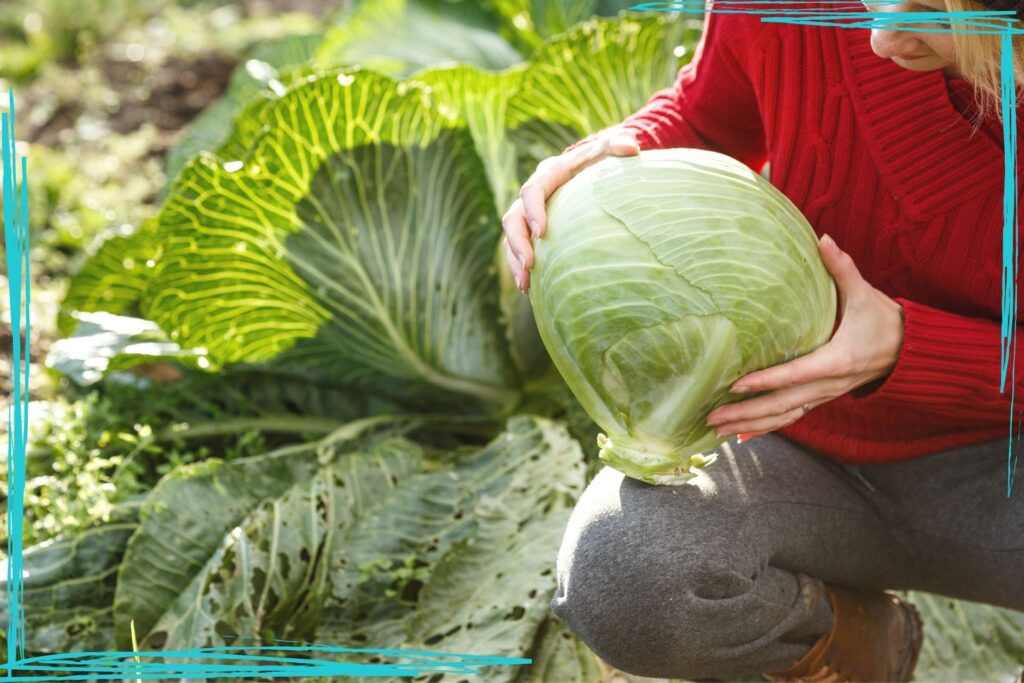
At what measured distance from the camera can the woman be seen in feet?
5.76

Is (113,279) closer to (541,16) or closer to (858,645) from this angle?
(541,16)

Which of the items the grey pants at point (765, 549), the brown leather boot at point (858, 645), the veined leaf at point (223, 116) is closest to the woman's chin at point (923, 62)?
the grey pants at point (765, 549)

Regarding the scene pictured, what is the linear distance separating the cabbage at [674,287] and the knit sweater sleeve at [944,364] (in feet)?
0.45

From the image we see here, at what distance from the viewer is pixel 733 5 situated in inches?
79.0

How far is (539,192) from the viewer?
180 centimetres

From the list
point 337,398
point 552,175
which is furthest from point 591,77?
point 552,175

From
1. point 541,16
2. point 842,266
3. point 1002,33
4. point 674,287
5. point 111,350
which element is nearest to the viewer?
point 1002,33

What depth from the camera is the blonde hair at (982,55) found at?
4.82 ft

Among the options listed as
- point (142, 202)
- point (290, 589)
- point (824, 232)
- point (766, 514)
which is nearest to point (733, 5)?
point (824, 232)

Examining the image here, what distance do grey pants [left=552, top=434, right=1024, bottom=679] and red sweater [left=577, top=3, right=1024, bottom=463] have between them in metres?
0.07

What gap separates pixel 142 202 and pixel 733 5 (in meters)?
2.94

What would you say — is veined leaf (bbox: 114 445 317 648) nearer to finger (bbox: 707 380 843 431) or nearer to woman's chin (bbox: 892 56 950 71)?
finger (bbox: 707 380 843 431)

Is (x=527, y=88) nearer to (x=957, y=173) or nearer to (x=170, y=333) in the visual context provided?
(x=170, y=333)

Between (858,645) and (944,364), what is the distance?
25.3 inches
